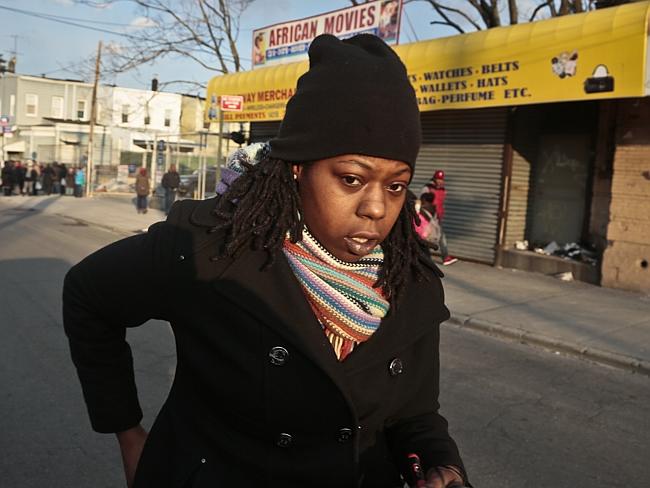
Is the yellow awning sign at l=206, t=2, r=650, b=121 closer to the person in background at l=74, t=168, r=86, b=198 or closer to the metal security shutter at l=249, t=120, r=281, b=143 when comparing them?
the metal security shutter at l=249, t=120, r=281, b=143

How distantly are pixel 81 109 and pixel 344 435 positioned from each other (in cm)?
5964

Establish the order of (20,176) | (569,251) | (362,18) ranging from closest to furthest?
(569,251), (362,18), (20,176)

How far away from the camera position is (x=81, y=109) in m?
56.2

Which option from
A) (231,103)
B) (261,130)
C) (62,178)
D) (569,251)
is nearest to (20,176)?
(62,178)

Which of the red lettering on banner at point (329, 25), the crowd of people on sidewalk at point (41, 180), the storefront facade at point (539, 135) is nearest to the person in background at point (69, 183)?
the crowd of people on sidewalk at point (41, 180)

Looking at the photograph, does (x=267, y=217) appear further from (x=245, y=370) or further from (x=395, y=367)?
(x=395, y=367)

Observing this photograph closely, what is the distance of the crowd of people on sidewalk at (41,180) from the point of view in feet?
95.4

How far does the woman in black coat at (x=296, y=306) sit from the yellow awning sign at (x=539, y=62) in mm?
8793

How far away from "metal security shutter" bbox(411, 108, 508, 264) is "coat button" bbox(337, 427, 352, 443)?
37.0 ft

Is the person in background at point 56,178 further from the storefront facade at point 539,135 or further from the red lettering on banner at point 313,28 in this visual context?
the storefront facade at point 539,135

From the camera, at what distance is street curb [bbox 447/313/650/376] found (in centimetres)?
656

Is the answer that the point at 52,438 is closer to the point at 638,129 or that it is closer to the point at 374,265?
the point at 374,265

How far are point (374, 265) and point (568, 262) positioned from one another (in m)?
10.4

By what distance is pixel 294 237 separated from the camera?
1.59m
